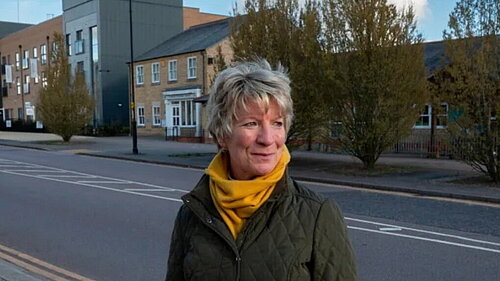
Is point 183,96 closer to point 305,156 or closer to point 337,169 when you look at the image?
point 305,156

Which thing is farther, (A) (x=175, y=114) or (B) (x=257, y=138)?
(A) (x=175, y=114)

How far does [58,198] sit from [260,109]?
33.9 feet

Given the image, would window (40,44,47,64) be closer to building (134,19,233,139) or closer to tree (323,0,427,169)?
building (134,19,233,139)

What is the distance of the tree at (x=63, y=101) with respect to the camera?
32.0 metres

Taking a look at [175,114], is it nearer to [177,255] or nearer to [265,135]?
[177,255]

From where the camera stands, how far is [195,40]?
3891cm

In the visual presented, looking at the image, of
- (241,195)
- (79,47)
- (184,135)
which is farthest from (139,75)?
(241,195)

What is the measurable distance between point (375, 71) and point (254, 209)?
13.7 m

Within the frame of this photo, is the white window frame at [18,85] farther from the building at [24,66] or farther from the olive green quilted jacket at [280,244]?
the olive green quilted jacket at [280,244]

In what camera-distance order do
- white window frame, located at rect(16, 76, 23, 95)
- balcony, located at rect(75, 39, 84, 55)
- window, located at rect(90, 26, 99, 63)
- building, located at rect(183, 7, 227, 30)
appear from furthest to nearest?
white window frame, located at rect(16, 76, 23, 95)
building, located at rect(183, 7, 227, 30)
balcony, located at rect(75, 39, 84, 55)
window, located at rect(90, 26, 99, 63)

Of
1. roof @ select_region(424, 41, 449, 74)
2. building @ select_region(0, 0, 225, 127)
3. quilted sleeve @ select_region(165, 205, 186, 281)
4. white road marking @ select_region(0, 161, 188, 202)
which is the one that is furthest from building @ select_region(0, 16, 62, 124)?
quilted sleeve @ select_region(165, 205, 186, 281)

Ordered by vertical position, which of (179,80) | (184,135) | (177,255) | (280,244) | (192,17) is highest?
(192,17)

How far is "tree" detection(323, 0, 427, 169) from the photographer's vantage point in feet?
49.3

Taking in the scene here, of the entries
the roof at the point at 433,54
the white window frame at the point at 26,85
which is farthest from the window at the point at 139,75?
the white window frame at the point at 26,85
